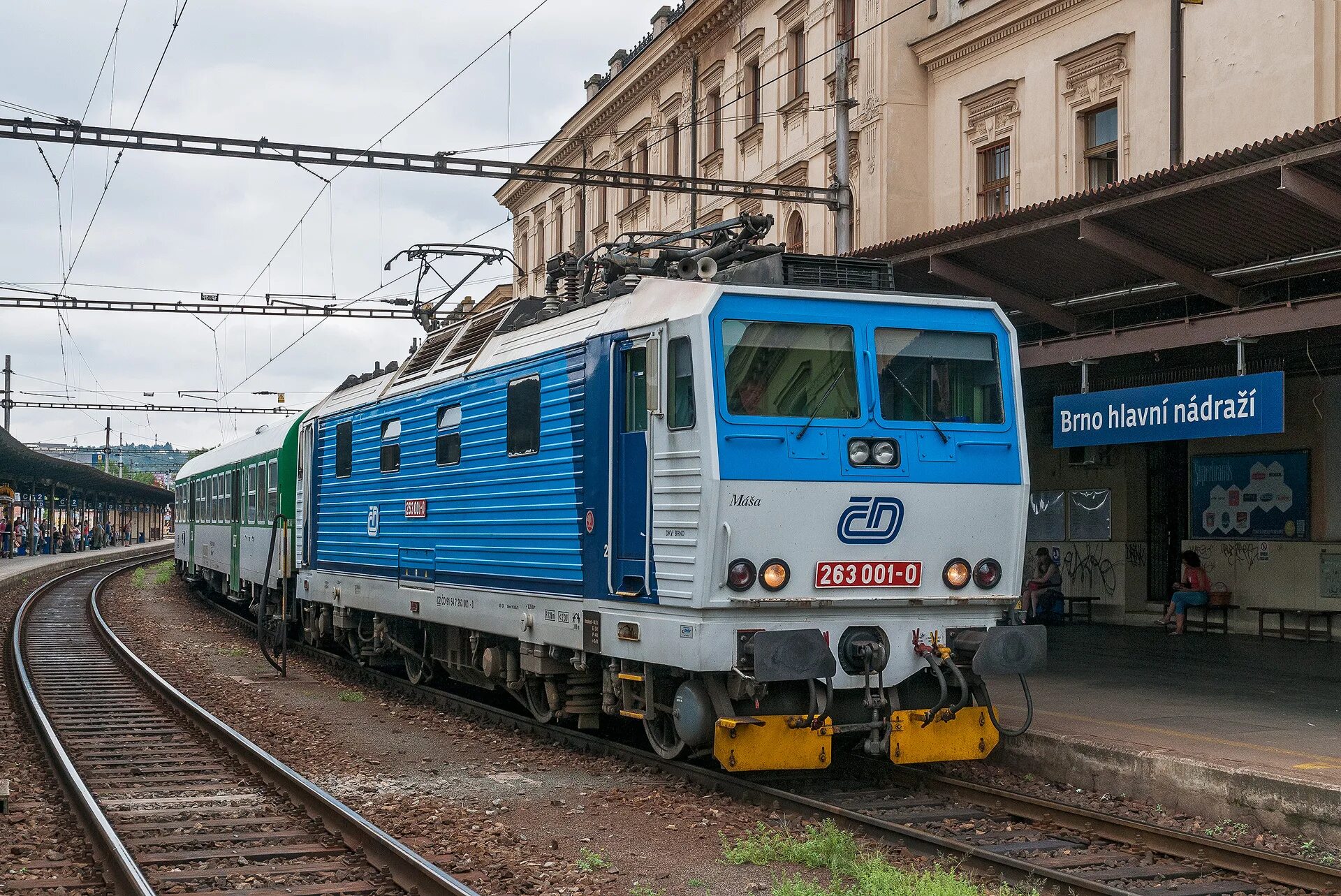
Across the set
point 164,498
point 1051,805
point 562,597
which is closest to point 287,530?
point 562,597

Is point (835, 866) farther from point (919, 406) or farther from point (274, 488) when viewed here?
point (274, 488)

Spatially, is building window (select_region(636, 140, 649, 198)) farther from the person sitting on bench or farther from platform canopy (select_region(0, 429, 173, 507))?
the person sitting on bench

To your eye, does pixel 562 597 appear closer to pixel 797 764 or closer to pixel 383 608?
pixel 797 764

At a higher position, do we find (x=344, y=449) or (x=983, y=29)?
(x=983, y=29)

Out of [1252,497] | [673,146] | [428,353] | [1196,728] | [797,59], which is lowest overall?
[1196,728]

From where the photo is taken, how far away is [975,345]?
9.40 meters

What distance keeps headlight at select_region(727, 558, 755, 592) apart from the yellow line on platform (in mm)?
3030

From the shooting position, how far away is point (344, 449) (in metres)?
15.7

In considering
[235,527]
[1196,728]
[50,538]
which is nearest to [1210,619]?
[1196,728]

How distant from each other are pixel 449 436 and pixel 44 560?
44.0 metres

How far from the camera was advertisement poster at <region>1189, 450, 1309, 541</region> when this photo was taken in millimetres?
15922

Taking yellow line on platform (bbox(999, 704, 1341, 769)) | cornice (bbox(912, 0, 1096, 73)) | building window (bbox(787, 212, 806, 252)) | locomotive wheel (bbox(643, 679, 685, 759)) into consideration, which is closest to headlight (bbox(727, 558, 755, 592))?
locomotive wheel (bbox(643, 679, 685, 759))

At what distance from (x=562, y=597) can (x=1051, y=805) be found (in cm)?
366

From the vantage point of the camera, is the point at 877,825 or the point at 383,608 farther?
the point at 383,608
